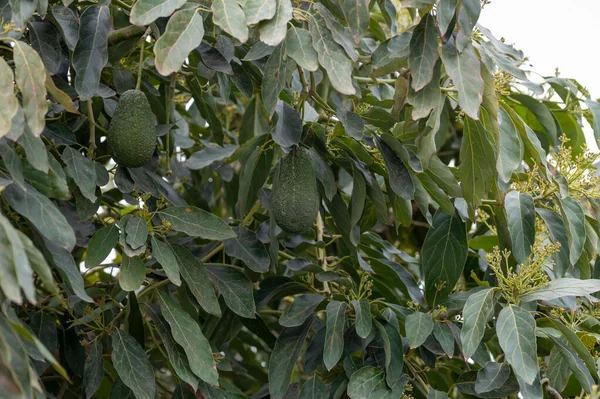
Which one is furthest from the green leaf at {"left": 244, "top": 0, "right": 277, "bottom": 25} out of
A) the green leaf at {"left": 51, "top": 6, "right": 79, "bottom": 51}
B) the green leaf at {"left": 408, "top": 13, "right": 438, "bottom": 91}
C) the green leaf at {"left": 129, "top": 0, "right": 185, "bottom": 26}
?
the green leaf at {"left": 51, "top": 6, "right": 79, "bottom": 51}

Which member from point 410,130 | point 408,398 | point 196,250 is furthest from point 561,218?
point 196,250

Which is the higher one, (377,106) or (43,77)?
(43,77)

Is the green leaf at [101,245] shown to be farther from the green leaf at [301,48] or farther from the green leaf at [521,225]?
the green leaf at [521,225]

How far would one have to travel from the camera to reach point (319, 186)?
185 cm

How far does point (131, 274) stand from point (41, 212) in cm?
28

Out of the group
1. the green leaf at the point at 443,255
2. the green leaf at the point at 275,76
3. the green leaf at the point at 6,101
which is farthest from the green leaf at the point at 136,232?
the green leaf at the point at 443,255

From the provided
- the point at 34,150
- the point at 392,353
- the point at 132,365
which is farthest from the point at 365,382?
the point at 34,150

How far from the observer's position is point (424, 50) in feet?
5.08

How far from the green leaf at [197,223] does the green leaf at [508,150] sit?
1.78 feet

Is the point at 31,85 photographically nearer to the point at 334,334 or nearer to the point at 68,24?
the point at 68,24

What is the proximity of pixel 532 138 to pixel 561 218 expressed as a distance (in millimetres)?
181

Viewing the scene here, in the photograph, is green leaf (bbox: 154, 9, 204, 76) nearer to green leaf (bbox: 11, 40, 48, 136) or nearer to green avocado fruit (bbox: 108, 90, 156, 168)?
green leaf (bbox: 11, 40, 48, 136)

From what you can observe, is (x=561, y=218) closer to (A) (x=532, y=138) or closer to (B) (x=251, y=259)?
(A) (x=532, y=138)

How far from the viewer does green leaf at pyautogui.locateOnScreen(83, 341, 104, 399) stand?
1.73 meters
